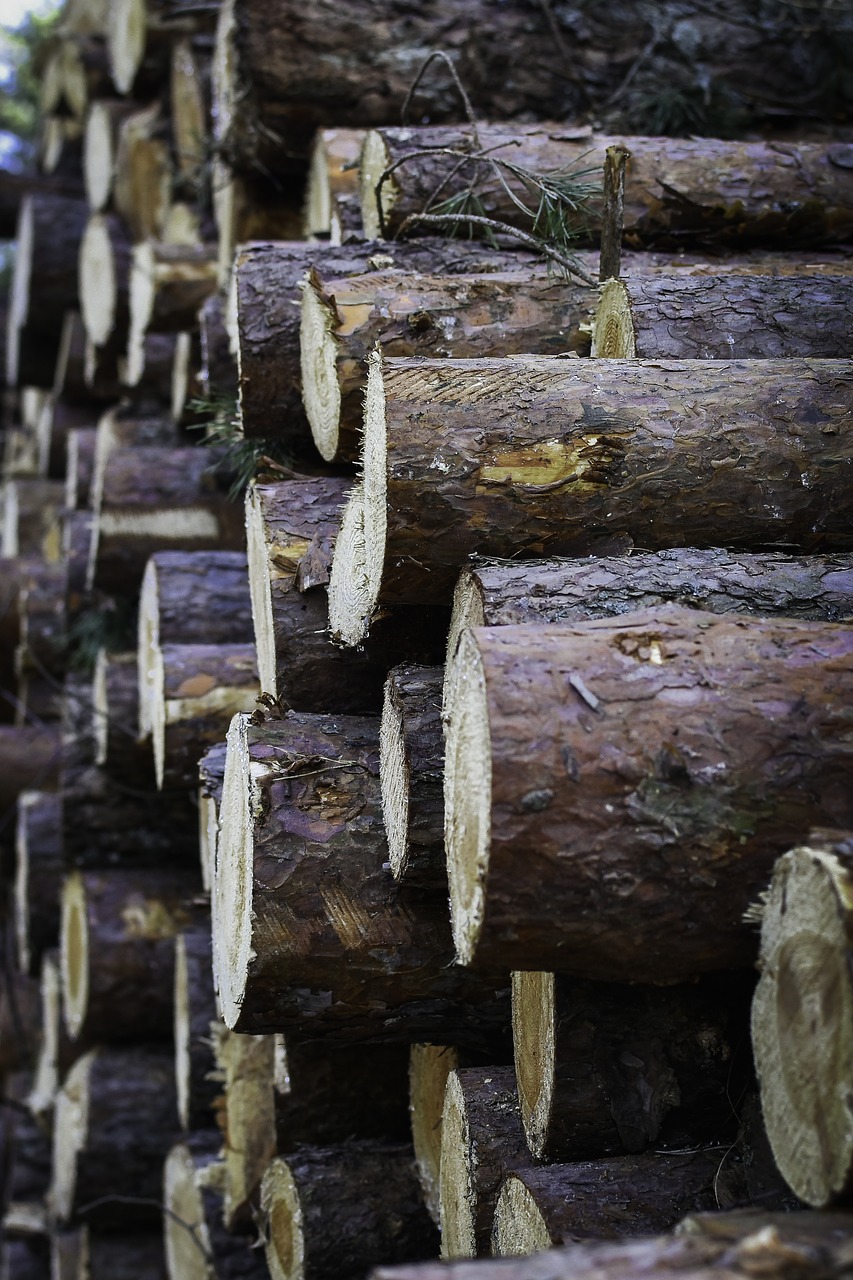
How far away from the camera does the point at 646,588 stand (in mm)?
1869

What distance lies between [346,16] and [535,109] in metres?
0.59

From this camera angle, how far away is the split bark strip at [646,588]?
182 cm

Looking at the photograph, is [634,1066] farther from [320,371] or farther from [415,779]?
[320,371]

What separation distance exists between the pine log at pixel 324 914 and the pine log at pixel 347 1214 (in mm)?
504

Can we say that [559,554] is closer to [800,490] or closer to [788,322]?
[800,490]

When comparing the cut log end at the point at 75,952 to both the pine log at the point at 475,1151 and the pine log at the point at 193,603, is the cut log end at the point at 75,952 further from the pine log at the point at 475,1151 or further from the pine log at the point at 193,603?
the pine log at the point at 475,1151

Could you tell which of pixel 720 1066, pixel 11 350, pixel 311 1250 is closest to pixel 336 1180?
pixel 311 1250

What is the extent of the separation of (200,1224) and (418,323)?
229 centimetres

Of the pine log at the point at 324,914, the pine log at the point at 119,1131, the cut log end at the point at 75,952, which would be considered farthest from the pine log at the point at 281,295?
the pine log at the point at 119,1131

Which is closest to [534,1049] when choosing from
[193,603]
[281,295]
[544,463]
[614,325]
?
[544,463]

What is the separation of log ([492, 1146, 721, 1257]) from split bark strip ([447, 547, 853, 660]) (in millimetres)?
786

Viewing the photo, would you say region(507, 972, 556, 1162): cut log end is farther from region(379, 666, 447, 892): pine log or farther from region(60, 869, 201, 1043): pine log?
region(60, 869, 201, 1043): pine log

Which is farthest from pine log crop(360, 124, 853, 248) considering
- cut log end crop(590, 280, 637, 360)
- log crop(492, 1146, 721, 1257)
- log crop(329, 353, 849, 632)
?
log crop(492, 1146, 721, 1257)

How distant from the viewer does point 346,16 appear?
343 centimetres
